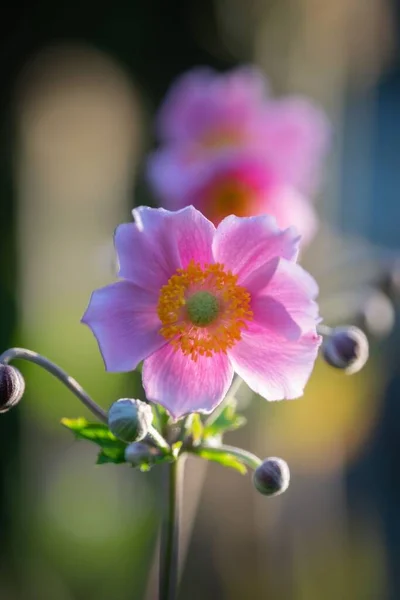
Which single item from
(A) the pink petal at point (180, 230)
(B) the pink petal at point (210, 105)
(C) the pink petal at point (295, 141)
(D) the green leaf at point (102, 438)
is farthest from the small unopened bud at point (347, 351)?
(B) the pink petal at point (210, 105)

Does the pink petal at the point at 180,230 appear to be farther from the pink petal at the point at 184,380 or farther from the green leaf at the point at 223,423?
the green leaf at the point at 223,423

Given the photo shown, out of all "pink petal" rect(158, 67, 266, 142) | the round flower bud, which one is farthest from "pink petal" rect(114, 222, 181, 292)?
→ "pink petal" rect(158, 67, 266, 142)

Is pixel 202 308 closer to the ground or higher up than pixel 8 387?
higher up

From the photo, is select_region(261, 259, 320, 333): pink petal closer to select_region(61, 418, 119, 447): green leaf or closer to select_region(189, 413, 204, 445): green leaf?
select_region(189, 413, 204, 445): green leaf

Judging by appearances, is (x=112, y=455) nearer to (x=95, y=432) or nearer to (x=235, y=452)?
(x=95, y=432)

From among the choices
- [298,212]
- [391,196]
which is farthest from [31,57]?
[298,212]

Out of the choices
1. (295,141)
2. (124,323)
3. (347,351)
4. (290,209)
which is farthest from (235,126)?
(124,323)
